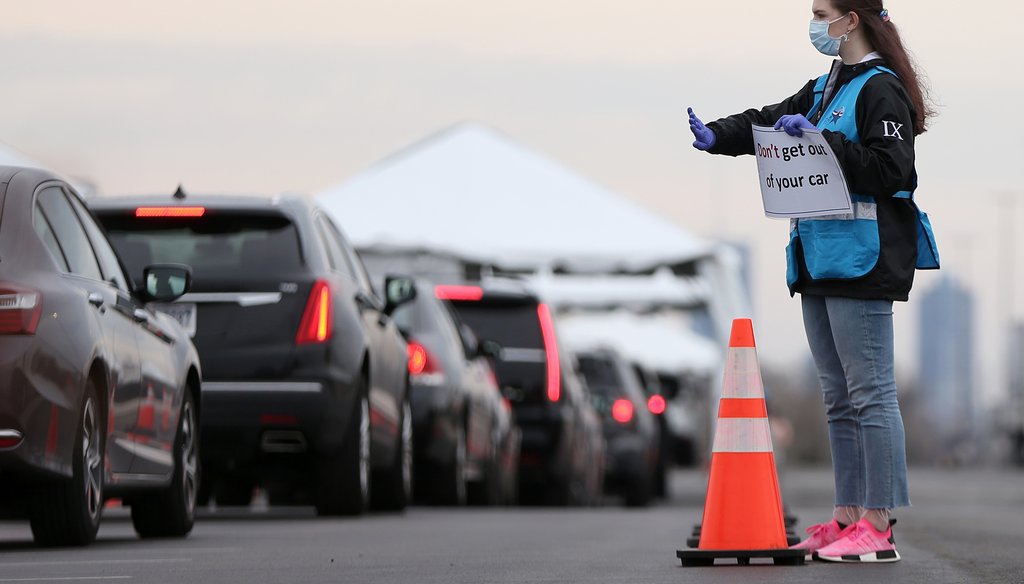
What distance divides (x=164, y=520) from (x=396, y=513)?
157 inches

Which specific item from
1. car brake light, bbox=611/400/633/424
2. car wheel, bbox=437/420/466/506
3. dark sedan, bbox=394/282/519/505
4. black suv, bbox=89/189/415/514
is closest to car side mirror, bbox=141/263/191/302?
black suv, bbox=89/189/415/514

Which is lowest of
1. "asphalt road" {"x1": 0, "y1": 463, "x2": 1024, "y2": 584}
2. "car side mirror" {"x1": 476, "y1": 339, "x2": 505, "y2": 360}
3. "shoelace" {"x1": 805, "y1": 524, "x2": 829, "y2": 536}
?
"asphalt road" {"x1": 0, "y1": 463, "x2": 1024, "y2": 584}

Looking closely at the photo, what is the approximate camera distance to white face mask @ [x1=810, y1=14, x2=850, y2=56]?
7.79 metres

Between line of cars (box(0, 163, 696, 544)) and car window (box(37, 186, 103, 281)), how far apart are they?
2 centimetres

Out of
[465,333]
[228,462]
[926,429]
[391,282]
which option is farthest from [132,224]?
[926,429]

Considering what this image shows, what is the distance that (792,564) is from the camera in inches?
299

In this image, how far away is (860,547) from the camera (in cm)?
762

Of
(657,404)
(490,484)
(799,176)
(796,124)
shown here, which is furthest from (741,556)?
(657,404)

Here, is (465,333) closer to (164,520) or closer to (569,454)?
(569,454)

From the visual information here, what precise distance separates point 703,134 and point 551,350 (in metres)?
10.1

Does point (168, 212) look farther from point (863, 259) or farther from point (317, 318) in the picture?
point (863, 259)

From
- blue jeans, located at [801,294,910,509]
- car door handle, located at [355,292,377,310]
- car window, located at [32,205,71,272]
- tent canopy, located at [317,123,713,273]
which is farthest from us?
tent canopy, located at [317,123,713,273]

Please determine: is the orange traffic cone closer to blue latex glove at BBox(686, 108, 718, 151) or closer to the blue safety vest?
the blue safety vest

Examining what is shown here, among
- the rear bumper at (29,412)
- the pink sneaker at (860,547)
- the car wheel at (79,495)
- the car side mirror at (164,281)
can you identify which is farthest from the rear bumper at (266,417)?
the pink sneaker at (860,547)
